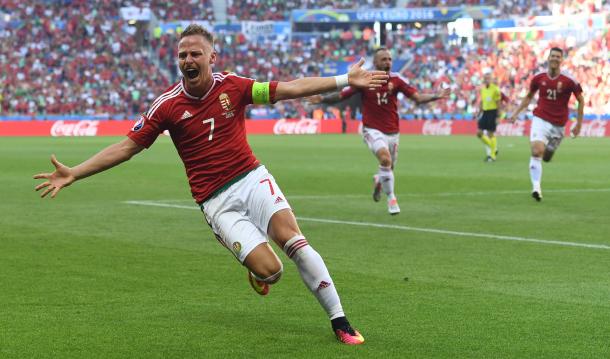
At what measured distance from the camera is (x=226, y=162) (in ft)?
25.8

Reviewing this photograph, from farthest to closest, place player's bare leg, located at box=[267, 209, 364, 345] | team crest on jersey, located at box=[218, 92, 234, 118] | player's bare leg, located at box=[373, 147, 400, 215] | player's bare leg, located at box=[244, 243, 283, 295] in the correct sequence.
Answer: player's bare leg, located at box=[373, 147, 400, 215] → team crest on jersey, located at box=[218, 92, 234, 118] → player's bare leg, located at box=[244, 243, 283, 295] → player's bare leg, located at box=[267, 209, 364, 345]

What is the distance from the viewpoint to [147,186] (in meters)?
22.6

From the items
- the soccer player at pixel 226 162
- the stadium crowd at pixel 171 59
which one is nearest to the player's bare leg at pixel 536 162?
the soccer player at pixel 226 162

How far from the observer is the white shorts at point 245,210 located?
761 centimetres

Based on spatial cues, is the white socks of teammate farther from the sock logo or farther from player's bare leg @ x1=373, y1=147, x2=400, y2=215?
player's bare leg @ x1=373, y1=147, x2=400, y2=215

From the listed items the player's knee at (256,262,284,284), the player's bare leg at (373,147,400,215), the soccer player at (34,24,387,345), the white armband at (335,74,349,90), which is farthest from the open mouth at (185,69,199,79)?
the player's bare leg at (373,147,400,215)

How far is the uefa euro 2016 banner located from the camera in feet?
248

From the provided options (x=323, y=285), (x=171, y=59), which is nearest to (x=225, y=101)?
(x=323, y=285)

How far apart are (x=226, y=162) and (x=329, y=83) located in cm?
103

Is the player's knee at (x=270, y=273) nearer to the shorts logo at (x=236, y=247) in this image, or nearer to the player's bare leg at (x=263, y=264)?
the player's bare leg at (x=263, y=264)

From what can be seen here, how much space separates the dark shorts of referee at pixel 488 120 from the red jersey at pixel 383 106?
51.2 feet

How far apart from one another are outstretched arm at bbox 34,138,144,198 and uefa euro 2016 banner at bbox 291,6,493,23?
2714 inches

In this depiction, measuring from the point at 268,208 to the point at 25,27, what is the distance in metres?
61.1

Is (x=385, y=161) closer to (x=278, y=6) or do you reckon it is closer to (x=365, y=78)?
(x=365, y=78)
